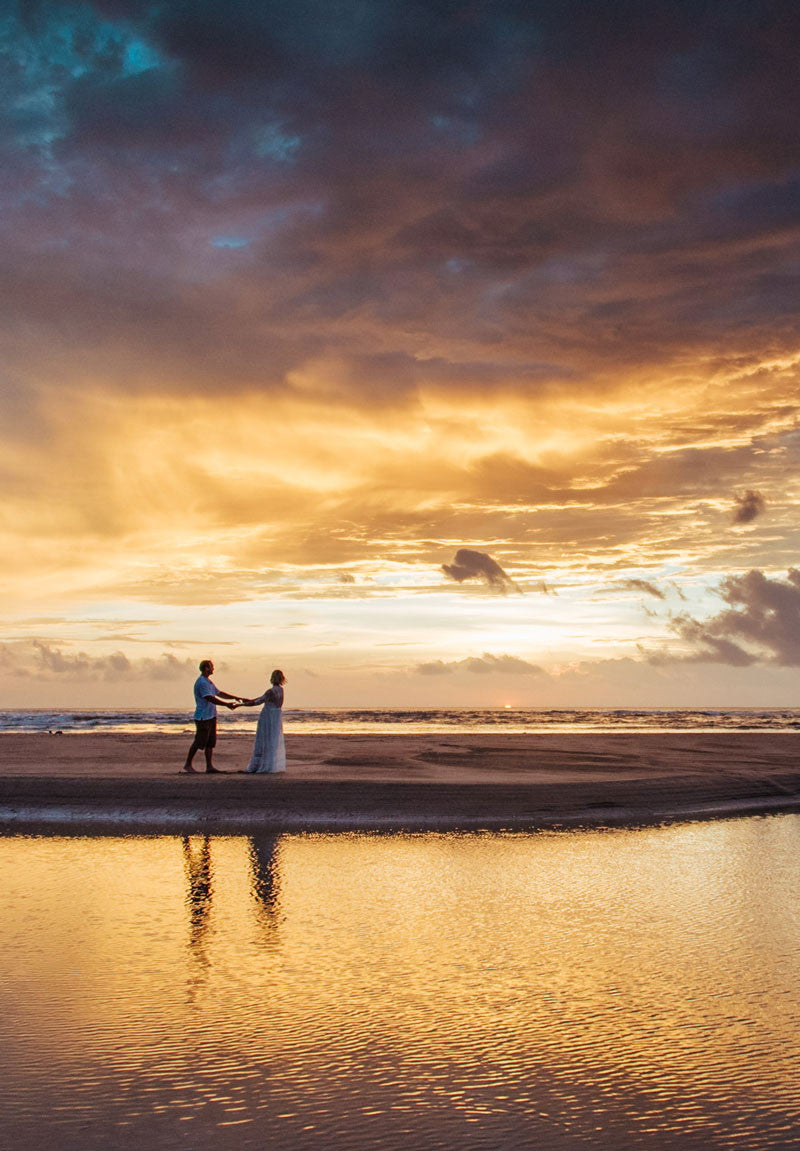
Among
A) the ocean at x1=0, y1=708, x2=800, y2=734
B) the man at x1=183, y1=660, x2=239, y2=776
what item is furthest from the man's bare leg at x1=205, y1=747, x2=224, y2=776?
Result: the ocean at x1=0, y1=708, x2=800, y2=734

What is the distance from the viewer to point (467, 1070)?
19.1 ft

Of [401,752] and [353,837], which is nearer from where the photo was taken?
[353,837]

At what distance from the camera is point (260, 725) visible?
810 inches

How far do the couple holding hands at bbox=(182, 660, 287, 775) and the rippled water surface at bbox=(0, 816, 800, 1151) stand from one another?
778 centimetres

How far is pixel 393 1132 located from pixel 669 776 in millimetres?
17799

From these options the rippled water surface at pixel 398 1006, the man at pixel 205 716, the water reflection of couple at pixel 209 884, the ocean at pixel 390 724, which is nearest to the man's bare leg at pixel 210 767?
the man at pixel 205 716

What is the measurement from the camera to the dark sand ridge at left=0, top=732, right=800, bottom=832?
55.0ft

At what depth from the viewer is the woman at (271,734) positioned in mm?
20328

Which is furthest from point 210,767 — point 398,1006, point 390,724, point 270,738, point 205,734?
point 390,724

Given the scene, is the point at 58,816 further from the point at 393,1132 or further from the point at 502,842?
the point at 393,1132

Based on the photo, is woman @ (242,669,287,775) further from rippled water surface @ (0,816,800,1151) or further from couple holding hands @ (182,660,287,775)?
rippled water surface @ (0,816,800,1151)

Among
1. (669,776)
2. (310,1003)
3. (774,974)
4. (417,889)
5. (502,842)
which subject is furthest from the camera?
(669,776)

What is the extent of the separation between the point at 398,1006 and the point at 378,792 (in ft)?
37.4

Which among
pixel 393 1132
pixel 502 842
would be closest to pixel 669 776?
pixel 502 842
